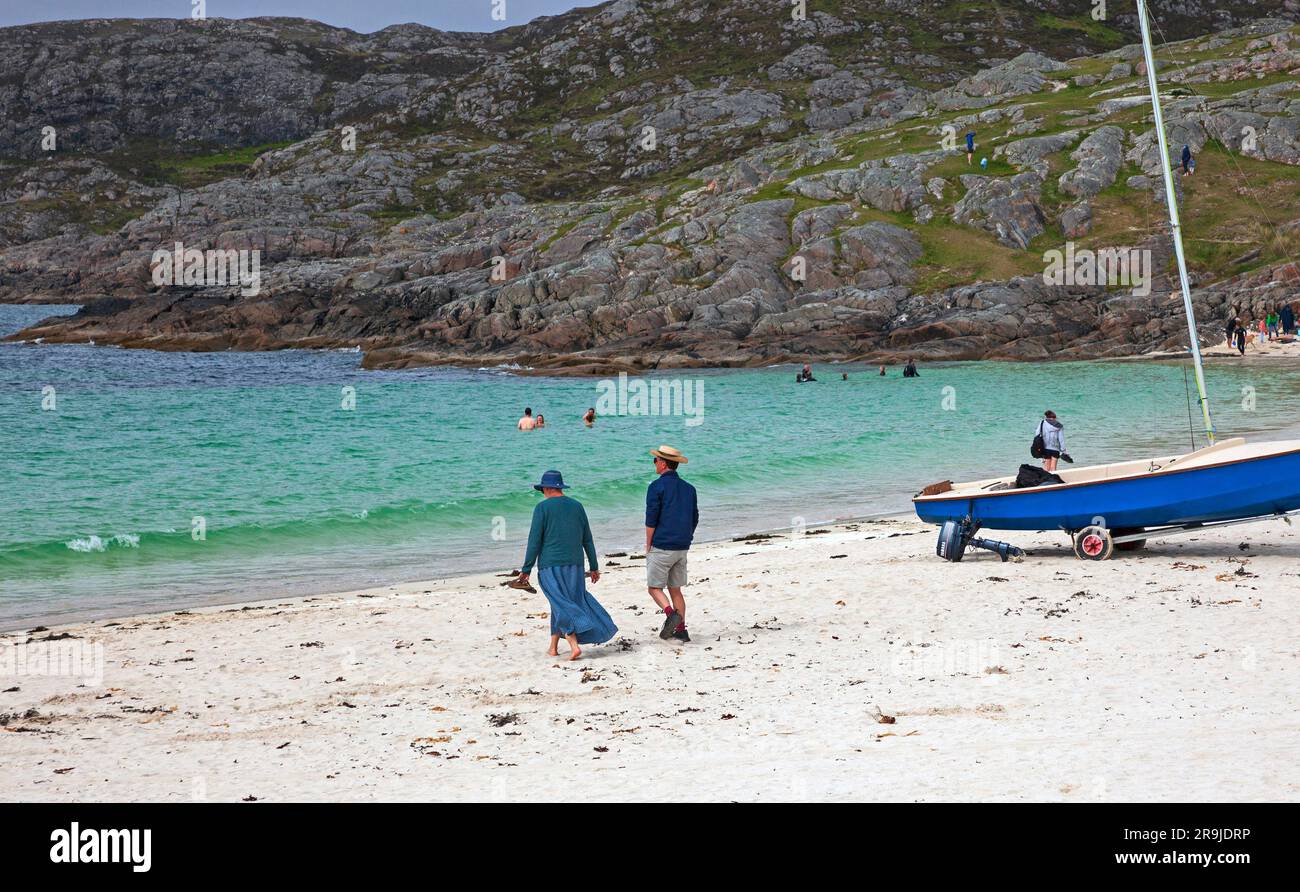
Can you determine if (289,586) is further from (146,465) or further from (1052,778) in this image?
(146,465)

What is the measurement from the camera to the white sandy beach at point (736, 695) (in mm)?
8766

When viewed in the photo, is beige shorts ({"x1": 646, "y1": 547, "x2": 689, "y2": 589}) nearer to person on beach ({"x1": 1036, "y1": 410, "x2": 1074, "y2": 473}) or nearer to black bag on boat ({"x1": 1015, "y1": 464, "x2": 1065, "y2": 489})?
black bag on boat ({"x1": 1015, "y1": 464, "x2": 1065, "y2": 489})

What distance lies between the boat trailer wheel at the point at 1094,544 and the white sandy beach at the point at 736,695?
0.24 m

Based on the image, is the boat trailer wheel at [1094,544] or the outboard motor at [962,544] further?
the outboard motor at [962,544]

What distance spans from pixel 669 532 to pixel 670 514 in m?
0.22

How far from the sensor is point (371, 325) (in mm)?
97500

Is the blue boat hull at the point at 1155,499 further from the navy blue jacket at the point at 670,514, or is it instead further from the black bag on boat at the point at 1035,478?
the navy blue jacket at the point at 670,514

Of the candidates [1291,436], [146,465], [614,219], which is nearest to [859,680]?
[1291,436]

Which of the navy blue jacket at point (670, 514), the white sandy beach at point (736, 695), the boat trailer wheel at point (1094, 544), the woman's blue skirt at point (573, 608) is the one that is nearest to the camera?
the white sandy beach at point (736, 695)

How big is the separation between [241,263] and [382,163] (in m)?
46.7

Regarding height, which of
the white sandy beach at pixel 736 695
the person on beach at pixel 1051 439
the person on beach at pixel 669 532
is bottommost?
the white sandy beach at pixel 736 695

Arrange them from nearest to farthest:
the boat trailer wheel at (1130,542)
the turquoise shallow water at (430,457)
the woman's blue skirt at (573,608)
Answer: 1. the woman's blue skirt at (573,608)
2. the boat trailer wheel at (1130,542)
3. the turquoise shallow water at (430,457)

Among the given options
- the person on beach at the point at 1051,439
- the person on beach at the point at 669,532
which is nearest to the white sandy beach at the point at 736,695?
the person on beach at the point at 669,532

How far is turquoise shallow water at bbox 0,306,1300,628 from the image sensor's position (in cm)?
2319
